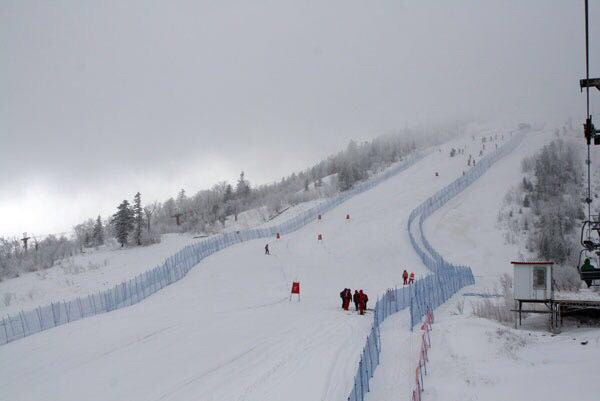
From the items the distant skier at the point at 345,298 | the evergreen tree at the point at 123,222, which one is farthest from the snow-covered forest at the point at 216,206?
the distant skier at the point at 345,298

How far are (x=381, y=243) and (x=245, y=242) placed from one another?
13121 mm

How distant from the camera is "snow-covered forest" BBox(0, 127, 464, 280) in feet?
247

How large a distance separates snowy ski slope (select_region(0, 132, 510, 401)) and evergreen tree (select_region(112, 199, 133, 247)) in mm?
34174

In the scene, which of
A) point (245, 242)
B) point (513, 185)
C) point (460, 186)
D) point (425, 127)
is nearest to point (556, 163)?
point (513, 185)

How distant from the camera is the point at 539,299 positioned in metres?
23.0

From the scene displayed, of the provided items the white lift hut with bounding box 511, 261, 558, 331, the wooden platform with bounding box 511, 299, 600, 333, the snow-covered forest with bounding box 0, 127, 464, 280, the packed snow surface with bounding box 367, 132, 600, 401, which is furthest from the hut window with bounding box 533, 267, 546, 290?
the snow-covered forest with bounding box 0, 127, 464, 280

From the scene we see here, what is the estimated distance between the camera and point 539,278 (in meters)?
23.5

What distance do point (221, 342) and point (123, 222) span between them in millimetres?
57146

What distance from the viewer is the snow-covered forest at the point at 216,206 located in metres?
75.2

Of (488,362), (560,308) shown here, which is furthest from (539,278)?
(488,362)

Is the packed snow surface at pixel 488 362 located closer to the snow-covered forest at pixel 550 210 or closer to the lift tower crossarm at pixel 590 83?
the lift tower crossarm at pixel 590 83

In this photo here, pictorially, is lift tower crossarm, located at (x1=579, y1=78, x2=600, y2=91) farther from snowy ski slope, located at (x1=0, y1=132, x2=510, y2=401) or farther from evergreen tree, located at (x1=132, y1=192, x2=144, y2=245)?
evergreen tree, located at (x1=132, y1=192, x2=144, y2=245)

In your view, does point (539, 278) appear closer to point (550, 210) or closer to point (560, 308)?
point (560, 308)

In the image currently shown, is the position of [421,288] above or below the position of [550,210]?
below
